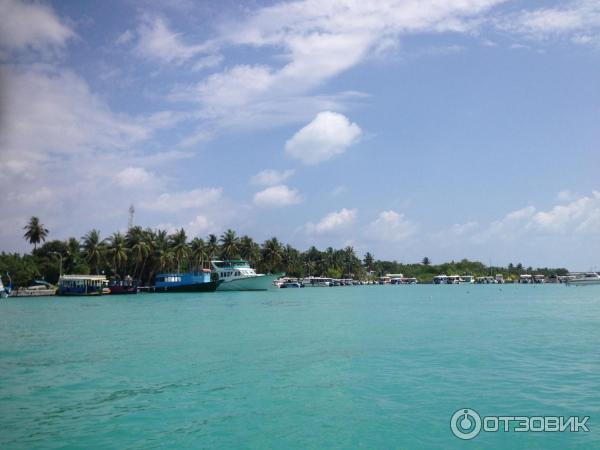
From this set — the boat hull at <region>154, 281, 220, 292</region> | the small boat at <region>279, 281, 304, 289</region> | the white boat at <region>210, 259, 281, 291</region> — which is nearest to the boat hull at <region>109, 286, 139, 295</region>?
the boat hull at <region>154, 281, 220, 292</region>

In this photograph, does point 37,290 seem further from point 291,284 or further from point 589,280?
point 589,280

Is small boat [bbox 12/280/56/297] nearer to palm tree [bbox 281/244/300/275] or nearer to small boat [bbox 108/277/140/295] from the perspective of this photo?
small boat [bbox 108/277/140/295]

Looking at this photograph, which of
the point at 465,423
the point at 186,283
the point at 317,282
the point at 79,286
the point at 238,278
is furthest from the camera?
the point at 317,282

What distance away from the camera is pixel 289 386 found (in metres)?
16.2

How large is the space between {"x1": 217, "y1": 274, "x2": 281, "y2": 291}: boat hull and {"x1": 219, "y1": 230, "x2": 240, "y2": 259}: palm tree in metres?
21.4

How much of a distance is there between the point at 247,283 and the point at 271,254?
3386 cm

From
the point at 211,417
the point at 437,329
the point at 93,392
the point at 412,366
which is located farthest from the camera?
the point at 437,329

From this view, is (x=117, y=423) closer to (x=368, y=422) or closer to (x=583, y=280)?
(x=368, y=422)

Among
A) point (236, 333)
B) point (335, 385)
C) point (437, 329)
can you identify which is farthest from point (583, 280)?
point (335, 385)

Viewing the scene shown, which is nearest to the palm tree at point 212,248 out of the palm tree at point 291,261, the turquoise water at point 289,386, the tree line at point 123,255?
the tree line at point 123,255

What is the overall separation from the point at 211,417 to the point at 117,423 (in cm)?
230

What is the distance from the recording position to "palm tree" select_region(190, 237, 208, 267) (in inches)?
4232

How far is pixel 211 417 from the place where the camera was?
13.1m

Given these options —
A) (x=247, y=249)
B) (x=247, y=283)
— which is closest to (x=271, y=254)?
(x=247, y=249)
